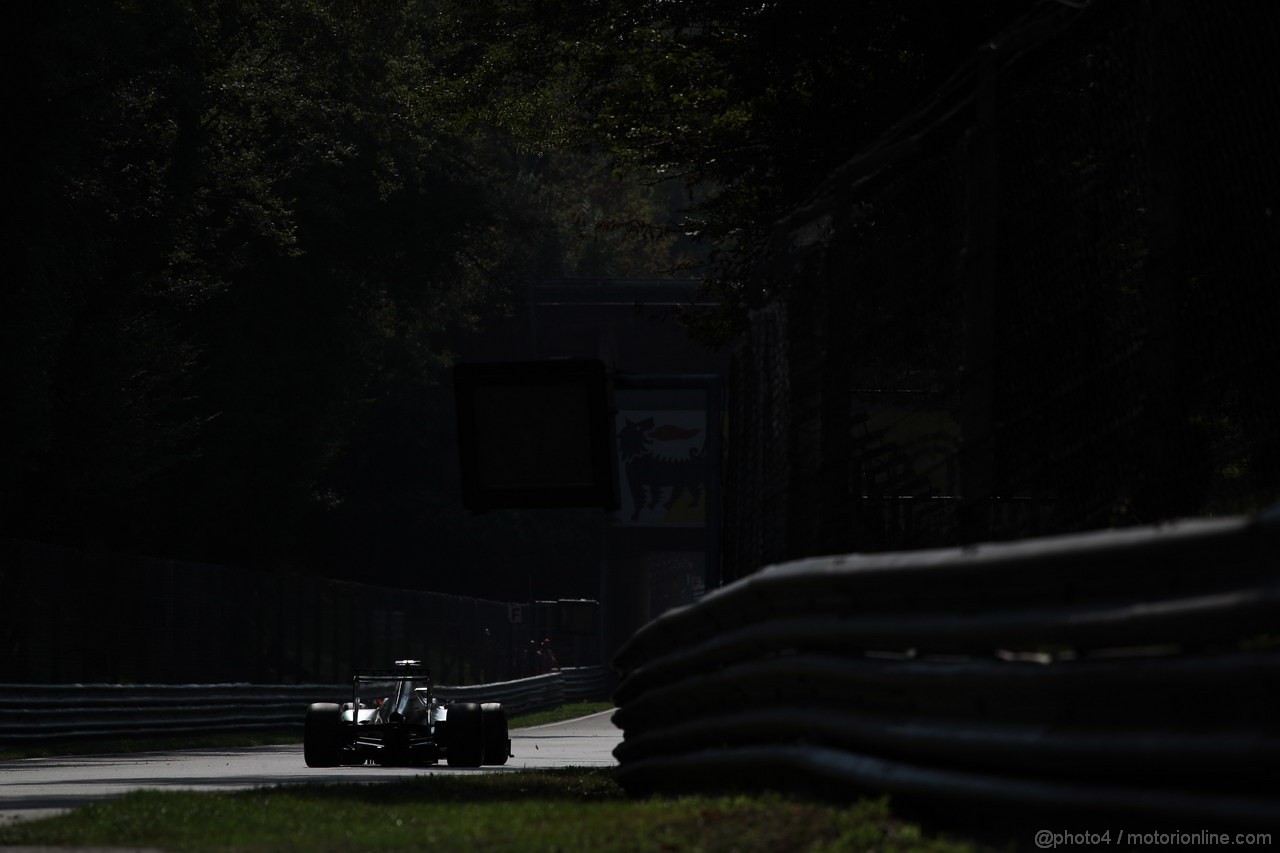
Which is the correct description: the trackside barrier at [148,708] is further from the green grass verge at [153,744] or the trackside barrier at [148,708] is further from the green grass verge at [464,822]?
the green grass verge at [464,822]

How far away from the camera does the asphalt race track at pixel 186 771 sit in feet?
51.0

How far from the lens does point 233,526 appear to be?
47250 millimetres

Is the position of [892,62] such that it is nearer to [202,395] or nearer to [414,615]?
[202,395]

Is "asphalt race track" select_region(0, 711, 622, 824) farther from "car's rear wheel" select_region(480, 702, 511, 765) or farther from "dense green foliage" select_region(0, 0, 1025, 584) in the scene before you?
"dense green foliage" select_region(0, 0, 1025, 584)

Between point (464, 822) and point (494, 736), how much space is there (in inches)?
473

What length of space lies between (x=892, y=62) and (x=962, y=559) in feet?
37.1

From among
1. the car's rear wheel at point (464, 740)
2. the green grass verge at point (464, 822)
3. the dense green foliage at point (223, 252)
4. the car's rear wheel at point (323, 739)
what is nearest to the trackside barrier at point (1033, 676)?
the green grass verge at point (464, 822)

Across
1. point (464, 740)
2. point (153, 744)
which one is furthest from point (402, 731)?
point (153, 744)

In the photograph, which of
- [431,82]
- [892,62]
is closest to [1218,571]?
[892,62]

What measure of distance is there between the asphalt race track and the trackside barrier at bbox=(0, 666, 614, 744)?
1.24 m

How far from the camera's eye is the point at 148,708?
30.9m

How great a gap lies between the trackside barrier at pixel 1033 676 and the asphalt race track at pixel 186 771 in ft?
15.8

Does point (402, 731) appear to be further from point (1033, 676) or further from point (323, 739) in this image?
point (1033, 676)

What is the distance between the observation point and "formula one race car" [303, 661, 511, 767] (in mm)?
21109
